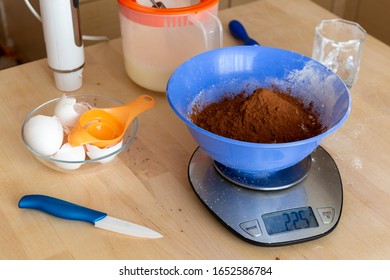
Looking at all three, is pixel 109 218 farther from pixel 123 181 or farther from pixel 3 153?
pixel 3 153

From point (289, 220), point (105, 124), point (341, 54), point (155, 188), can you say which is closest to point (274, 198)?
point (289, 220)

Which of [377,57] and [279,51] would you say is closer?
[279,51]

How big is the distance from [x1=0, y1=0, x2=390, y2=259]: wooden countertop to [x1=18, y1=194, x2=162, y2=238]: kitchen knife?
0.01 metres

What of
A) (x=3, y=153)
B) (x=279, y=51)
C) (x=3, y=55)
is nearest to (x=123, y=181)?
(x=3, y=153)

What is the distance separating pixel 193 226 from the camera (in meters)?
0.78

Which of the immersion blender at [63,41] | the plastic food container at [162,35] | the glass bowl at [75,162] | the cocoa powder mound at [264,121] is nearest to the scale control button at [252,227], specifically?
the cocoa powder mound at [264,121]

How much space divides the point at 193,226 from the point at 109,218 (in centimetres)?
12

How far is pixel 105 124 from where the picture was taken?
35.1 inches

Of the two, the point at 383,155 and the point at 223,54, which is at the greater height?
the point at 223,54

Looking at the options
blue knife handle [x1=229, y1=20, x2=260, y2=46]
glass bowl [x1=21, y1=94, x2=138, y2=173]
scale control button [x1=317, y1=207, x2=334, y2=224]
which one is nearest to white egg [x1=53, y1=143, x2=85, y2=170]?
glass bowl [x1=21, y1=94, x2=138, y2=173]

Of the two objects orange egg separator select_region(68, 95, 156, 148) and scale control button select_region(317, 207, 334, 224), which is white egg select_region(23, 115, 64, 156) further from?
scale control button select_region(317, 207, 334, 224)

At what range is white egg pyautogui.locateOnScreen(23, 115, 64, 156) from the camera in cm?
83

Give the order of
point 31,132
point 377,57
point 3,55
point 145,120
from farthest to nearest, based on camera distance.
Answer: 1. point 3,55
2. point 377,57
3. point 145,120
4. point 31,132
